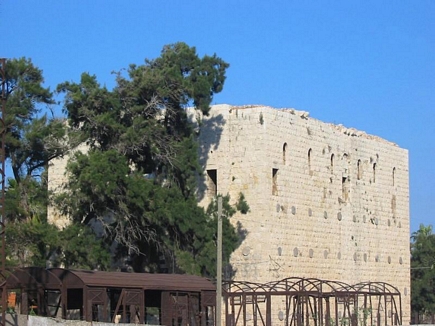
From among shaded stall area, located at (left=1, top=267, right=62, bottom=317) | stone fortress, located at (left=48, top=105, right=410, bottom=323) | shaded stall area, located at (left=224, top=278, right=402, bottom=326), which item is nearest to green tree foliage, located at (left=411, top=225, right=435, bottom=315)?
stone fortress, located at (left=48, top=105, right=410, bottom=323)

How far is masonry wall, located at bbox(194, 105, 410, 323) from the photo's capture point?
38344 mm

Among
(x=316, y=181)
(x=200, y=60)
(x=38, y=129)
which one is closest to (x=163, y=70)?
(x=200, y=60)

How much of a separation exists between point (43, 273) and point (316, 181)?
14.8 m

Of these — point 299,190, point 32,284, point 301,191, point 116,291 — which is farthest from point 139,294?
point 301,191

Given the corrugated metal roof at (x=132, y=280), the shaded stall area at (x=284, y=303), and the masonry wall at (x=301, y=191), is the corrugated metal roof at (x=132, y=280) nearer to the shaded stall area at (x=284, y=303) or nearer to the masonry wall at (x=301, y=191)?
the shaded stall area at (x=284, y=303)

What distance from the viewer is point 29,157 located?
122 feet

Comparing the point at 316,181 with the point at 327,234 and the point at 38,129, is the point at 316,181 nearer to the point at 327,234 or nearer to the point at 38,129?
the point at 327,234

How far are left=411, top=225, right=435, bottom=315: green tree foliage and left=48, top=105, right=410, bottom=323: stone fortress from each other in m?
14.5

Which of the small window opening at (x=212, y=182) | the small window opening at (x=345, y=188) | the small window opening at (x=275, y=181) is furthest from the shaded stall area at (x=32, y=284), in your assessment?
the small window opening at (x=345, y=188)

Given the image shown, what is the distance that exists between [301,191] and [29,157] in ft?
36.7

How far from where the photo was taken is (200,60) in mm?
38812

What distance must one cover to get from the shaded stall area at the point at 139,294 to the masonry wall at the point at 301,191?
4817 mm

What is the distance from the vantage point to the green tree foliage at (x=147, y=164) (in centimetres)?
3541

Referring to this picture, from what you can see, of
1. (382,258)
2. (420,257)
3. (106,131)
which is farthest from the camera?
(420,257)
